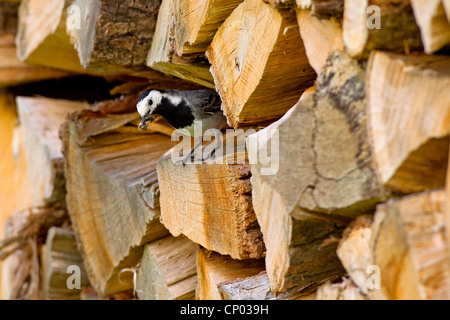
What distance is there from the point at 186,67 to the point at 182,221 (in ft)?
1.65

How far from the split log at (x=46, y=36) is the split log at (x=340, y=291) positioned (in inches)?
67.2

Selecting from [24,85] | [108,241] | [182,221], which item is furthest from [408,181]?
[24,85]

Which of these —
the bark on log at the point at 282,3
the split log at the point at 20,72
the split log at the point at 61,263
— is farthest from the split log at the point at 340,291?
the split log at the point at 20,72

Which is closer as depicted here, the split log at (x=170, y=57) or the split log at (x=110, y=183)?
the split log at (x=170, y=57)

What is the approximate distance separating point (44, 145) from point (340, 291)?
1.96m

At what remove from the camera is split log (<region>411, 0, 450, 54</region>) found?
85 cm

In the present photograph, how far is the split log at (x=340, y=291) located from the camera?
1.13 meters

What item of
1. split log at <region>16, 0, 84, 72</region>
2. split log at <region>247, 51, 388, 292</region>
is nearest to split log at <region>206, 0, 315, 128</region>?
split log at <region>247, 51, 388, 292</region>

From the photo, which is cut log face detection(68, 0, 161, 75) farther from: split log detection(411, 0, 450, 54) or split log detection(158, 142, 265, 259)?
split log detection(411, 0, 450, 54)

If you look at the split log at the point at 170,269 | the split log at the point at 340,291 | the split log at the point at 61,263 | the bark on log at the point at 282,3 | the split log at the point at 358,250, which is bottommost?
the split log at the point at 61,263

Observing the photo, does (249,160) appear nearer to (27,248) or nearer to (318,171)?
(318,171)

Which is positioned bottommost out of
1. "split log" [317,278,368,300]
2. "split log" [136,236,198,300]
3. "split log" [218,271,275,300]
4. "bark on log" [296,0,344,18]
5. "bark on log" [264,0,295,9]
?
"split log" [136,236,198,300]

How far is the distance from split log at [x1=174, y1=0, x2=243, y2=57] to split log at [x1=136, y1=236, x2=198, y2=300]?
72 centimetres

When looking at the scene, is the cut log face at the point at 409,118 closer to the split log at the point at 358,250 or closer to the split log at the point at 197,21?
the split log at the point at 358,250
